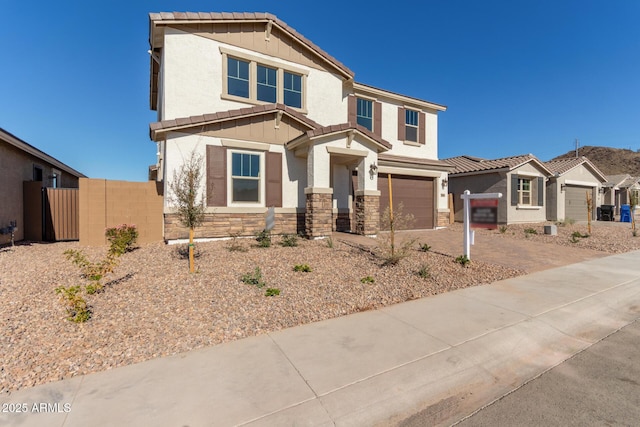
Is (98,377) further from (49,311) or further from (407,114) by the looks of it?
(407,114)

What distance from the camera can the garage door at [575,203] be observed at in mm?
21188

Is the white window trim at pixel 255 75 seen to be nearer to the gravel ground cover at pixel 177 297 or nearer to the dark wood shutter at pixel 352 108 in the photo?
the dark wood shutter at pixel 352 108

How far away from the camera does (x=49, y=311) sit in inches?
171

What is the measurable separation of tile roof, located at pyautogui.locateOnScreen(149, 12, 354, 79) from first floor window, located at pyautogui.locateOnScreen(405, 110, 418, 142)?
4083 mm

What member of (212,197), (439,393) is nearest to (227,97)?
(212,197)

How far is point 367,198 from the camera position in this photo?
11.0 meters

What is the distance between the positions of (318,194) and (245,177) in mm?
2623

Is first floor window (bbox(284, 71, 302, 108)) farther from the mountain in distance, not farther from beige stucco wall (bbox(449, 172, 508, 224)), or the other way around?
the mountain in distance

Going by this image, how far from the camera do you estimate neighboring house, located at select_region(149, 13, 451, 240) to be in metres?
9.95

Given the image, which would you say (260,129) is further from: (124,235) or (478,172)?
(478,172)

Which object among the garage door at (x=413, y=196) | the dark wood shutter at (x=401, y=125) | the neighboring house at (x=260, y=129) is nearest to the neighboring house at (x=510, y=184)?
the garage door at (x=413, y=196)

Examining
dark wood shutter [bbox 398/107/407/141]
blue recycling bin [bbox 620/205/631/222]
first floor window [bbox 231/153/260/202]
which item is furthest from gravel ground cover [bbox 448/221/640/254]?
first floor window [bbox 231/153/260/202]

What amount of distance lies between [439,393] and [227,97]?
36.0 feet

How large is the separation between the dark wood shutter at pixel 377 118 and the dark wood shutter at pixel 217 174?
25.3 feet
